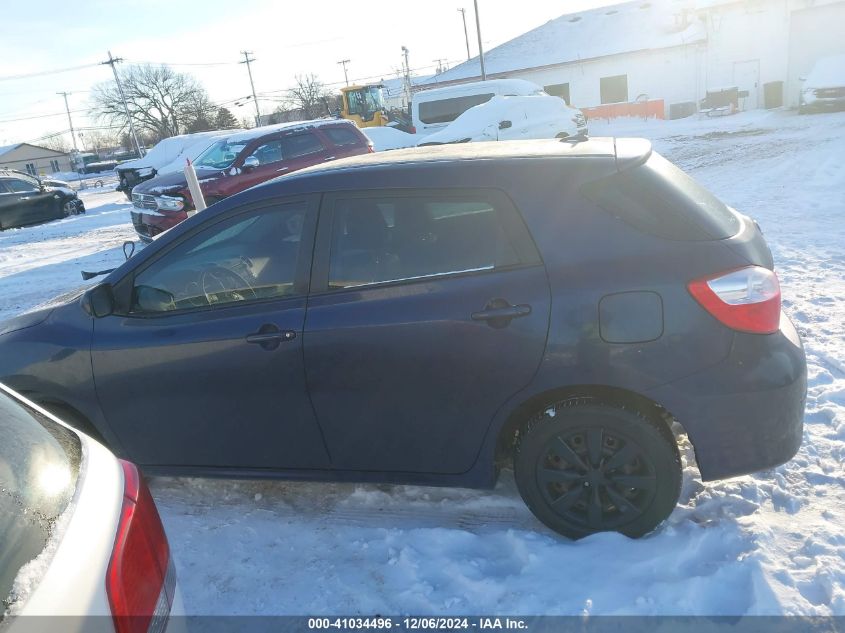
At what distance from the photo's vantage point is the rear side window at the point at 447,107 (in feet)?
69.5

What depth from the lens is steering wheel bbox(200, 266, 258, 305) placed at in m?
3.13

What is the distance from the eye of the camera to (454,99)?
2152 centimetres

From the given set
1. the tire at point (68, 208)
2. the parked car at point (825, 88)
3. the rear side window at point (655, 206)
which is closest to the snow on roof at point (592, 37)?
the parked car at point (825, 88)

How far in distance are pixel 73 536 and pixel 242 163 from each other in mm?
10928

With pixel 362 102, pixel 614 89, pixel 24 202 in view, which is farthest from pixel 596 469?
pixel 614 89

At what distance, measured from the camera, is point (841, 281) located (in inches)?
229

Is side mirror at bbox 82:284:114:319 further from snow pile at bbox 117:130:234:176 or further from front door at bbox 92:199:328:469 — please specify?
snow pile at bbox 117:130:234:176

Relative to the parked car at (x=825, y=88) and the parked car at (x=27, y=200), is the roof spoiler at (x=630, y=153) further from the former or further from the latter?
the parked car at (x=825, y=88)

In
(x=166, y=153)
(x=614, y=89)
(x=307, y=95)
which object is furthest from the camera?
(x=307, y=95)

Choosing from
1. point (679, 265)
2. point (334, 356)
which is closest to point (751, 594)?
point (679, 265)

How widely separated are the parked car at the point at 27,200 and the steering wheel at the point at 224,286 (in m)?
18.2

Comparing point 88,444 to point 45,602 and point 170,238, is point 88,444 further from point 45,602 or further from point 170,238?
point 170,238

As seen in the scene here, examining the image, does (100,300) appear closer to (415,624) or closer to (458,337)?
(458,337)

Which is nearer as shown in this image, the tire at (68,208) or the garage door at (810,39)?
the tire at (68,208)
